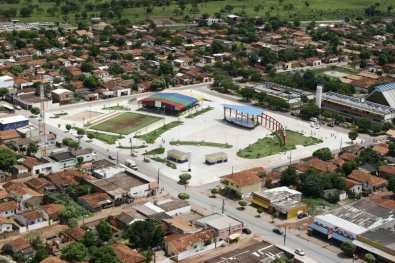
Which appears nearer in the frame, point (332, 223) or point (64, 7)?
point (332, 223)

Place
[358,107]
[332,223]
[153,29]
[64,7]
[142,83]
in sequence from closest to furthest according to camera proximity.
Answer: [332,223]
[358,107]
[142,83]
[153,29]
[64,7]

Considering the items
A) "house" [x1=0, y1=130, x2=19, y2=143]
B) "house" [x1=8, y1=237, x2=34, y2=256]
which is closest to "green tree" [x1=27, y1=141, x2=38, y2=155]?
"house" [x1=0, y1=130, x2=19, y2=143]

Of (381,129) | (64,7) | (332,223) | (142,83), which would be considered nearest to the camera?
(332,223)

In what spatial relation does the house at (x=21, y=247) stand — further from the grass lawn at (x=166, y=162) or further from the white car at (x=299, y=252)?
the grass lawn at (x=166, y=162)

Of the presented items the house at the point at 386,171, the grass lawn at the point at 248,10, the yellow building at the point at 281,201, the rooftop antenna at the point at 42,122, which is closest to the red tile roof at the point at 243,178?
the yellow building at the point at 281,201

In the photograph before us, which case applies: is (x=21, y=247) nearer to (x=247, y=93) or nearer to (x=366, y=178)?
(x=366, y=178)

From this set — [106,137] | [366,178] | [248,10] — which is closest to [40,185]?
[106,137]

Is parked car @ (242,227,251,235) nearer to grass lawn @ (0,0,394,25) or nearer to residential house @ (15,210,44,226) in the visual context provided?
residential house @ (15,210,44,226)

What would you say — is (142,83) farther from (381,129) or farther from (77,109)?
(381,129)

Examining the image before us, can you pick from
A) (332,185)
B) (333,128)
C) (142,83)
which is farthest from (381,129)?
(142,83)
